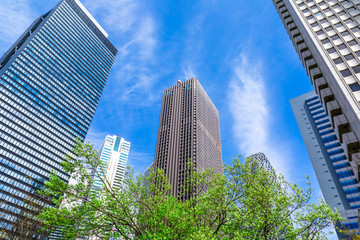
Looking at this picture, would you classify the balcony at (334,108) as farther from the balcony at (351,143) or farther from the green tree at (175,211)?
the green tree at (175,211)

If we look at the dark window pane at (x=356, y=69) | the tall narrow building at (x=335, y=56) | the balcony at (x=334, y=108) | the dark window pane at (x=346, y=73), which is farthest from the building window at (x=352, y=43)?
the balcony at (x=334, y=108)

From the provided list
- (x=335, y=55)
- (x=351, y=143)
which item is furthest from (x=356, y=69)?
(x=351, y=143)

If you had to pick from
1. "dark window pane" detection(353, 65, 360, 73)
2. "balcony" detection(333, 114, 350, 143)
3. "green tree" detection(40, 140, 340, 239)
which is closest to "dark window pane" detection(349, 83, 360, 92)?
"dark window pane" detection(353, 65, 360, 73)

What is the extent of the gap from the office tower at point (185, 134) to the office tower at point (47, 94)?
64.0 metres

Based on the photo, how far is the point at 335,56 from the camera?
35125 millimetres

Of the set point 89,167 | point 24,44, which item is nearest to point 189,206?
point 89,167

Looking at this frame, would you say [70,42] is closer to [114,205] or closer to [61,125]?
[61,125]

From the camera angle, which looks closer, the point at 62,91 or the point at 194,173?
the point at 194,173

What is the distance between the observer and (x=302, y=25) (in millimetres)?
43656

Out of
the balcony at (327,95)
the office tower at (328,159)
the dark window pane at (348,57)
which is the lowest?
the balcony at (327,95)

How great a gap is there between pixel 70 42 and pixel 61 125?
6914 centimetres

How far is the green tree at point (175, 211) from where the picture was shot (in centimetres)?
1504

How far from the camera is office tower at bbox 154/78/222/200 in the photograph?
458ft

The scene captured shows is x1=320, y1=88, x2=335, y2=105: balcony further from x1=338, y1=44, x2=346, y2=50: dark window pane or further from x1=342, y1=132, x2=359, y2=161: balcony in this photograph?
x1=342, y1=132, x2=359, y2=161: balcony
